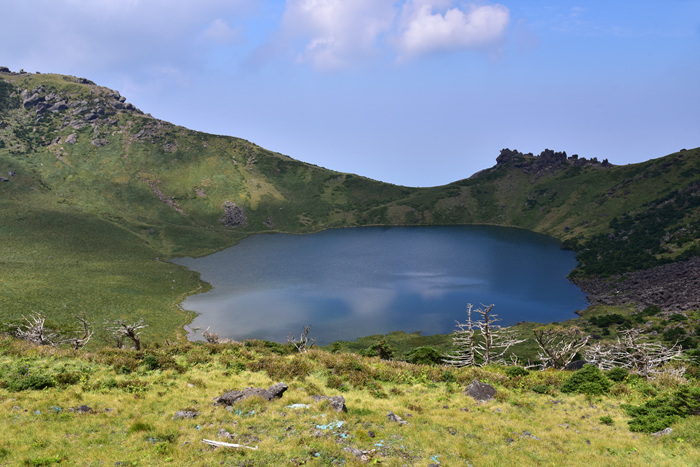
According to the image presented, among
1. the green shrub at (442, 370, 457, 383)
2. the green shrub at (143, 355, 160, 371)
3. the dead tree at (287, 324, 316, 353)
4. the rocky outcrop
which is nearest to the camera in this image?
the green shrub at (143, 355, 160, 371)

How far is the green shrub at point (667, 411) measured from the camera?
20188mm

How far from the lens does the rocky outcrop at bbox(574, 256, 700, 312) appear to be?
9706 cm

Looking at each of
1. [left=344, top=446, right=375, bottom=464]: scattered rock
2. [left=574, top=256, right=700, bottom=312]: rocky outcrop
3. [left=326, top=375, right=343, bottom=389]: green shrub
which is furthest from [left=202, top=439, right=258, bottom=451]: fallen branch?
[left=574, top=256, right=700, bottom=312]: rocky outcrop

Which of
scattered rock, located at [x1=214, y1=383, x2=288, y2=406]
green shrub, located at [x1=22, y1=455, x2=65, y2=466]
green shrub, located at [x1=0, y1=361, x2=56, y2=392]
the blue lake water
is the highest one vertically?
green shrub, located at [x1=22, y1=455, x2=65, y2=466]

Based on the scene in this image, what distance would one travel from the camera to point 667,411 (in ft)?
68.6

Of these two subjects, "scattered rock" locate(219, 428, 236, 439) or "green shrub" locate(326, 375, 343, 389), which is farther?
"green shrub" locate(326, 375, 343, 389)

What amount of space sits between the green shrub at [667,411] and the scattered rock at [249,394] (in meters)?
21.2

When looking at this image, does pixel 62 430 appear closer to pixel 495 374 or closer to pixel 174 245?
pixel 495 374

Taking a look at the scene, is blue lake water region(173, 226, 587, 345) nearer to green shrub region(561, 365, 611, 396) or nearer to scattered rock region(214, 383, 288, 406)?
scattered rock region(214, 383, 288, 406)

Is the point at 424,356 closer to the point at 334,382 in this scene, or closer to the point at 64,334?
the point at 334,382

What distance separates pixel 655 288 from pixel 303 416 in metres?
128

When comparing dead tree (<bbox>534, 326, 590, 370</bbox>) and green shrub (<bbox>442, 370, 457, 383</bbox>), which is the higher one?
green shrub (<bbox>442, 370, 457, 383</bbox>)

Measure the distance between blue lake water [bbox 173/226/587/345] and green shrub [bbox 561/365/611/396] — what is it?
56158 mm

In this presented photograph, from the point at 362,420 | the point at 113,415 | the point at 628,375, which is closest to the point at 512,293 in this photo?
the point at 628,375
